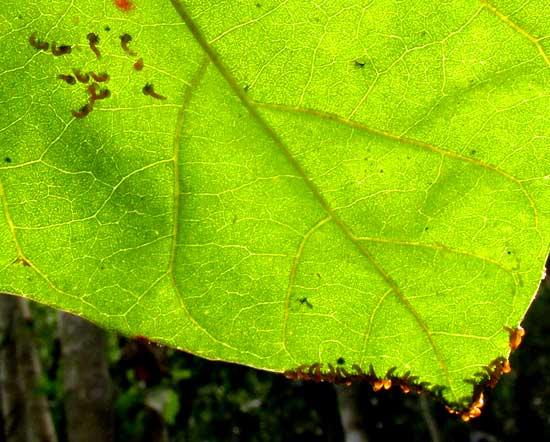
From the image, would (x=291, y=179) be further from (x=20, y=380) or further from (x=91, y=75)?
(x=20, y=380)

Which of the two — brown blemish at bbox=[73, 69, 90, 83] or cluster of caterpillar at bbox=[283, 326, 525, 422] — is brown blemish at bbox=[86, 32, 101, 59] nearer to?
brown blemish at bbox=[73, 69, 90, 83]

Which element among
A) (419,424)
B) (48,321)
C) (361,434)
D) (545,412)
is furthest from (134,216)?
(545,412)

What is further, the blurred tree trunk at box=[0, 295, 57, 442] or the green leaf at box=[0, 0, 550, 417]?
the blurred tree trunk at box=[0, 295, 57, 442]

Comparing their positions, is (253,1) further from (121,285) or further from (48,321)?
(48,321)

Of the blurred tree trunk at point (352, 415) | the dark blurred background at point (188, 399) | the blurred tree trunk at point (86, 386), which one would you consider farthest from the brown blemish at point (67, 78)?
the blurred tree trunk at point (352, 415)

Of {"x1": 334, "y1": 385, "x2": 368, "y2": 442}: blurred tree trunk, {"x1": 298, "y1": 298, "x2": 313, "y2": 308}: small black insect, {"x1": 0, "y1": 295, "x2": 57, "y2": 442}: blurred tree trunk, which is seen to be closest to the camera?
{"x1": 298, "y1": 298, "x2": 313, "y2": 308}: small black insect

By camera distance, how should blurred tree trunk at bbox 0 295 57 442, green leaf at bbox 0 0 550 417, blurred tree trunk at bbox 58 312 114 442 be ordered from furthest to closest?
blurred tree trunk at bbox 0 295 57 442 < blurred tree trunk at bbox 58 312 114 442 < green leaf at bbox 0 0 550 417

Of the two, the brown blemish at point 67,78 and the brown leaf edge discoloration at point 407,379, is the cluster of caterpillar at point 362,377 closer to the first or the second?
the brown leaf edge discoloration at point 407,379

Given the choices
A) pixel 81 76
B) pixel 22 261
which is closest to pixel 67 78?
pixel 81 76

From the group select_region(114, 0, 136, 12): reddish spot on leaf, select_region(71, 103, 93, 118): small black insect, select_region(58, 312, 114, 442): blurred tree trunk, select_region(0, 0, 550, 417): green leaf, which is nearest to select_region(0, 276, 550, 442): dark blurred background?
select_region(58, 312, 114, 442): blurred tree trunk
